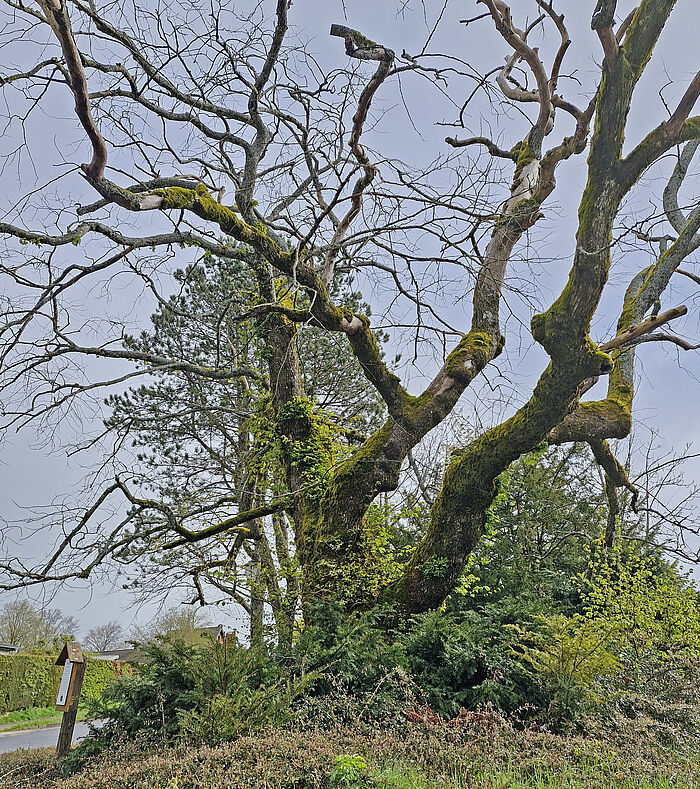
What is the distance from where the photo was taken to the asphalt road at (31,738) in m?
11.8

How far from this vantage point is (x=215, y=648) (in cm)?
507

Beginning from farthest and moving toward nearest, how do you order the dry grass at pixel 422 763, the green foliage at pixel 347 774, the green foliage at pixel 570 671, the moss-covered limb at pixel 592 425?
the moss-covered limb at pixel 592 425, the green foliage at pixel 570 671, the dry grass at pixel 422 763, the green foliage at pixel 347 774

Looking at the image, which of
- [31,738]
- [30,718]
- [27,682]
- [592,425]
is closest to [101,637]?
[27,682]

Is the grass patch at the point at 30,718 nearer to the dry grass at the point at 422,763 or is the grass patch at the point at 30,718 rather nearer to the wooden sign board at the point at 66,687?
the wooden sign board at the point at 66,687

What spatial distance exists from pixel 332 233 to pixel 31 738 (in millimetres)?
13492

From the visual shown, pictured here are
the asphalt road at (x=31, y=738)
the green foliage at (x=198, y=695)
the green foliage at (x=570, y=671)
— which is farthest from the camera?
the asphalt road at (x=31, y=738)

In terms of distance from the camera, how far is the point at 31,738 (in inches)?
521

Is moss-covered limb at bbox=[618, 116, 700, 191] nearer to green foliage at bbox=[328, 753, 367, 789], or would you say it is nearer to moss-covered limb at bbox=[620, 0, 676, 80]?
moss-covered limb at bbox=[620, 0, 676, 80]

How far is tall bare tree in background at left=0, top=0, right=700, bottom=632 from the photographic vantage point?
536 centimetres

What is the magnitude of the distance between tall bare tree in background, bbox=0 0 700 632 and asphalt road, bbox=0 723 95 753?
716 cm

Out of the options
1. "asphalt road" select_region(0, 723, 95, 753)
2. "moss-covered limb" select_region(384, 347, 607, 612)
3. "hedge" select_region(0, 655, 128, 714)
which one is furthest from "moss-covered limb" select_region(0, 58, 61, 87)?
"hedge" select_region(0, 655, 128, 714)

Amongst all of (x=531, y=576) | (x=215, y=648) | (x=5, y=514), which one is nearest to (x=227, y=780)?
(x=215, y=648)

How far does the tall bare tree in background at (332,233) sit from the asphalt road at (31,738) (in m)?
7.16

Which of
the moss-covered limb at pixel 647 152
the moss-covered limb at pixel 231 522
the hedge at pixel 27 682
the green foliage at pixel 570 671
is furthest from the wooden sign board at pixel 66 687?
the hedge at pixel 27 682
